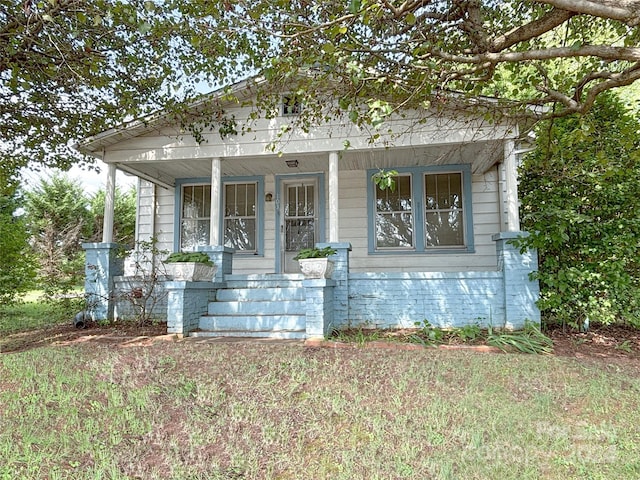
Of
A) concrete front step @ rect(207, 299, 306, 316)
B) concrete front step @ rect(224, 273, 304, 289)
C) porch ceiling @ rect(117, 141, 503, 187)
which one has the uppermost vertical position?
porch ceiling @ rect(117, 141, 503, 187)

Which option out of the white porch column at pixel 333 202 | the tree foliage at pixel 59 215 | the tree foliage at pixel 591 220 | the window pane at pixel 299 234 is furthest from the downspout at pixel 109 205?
the tree foliage at pixel 59 215

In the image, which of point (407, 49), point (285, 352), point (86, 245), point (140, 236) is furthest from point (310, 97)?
point (140, 236)

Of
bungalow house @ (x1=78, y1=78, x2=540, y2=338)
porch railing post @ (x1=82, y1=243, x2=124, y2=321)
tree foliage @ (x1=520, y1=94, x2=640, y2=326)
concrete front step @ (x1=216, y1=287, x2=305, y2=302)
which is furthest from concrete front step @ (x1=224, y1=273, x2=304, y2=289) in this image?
tree foliage @ (x1=520, y1=94, x2=640, y2=326)

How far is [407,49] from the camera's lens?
177 inches

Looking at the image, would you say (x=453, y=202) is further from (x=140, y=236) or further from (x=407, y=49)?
(x=140, y=236)

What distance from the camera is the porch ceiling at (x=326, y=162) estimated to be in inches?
265

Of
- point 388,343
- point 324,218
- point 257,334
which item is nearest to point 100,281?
point 257,334

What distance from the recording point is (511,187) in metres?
5.92

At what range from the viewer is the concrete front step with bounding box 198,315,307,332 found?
5.73 m

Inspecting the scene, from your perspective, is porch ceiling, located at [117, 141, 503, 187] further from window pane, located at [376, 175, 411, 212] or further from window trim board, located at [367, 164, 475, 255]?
window pane, located at [376, 175, 411, 212]

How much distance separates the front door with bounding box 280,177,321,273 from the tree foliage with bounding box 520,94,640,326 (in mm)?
3895

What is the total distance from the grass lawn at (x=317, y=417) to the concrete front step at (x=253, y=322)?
1.39 metres

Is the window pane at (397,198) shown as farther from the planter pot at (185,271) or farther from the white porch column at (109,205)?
the white porch column at (109,205)

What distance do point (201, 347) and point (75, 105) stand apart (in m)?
5.39
